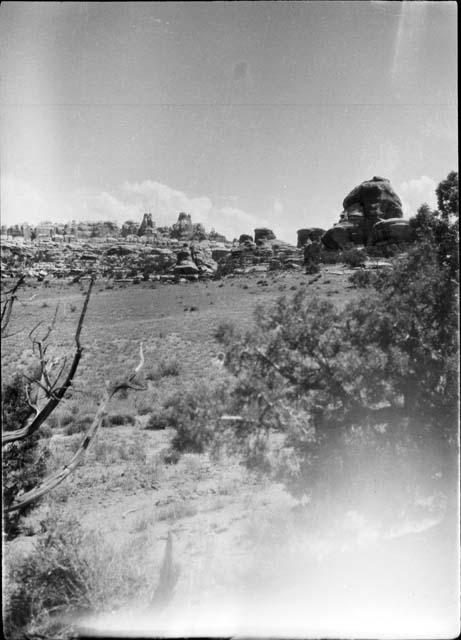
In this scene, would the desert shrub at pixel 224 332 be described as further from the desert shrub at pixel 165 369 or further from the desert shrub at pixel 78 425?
the desert shrub at pixel 78 425

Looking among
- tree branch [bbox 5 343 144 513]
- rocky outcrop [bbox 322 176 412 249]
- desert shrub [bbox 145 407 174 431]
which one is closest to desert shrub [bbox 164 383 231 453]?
tree branch [bbox 5 343 144 513]

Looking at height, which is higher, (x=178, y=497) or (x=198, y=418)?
(x=198, y=418)

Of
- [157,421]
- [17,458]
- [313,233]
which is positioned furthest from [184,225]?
[17,458]

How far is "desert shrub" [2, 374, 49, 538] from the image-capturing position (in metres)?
5.23

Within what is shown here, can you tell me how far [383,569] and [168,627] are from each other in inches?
91.2

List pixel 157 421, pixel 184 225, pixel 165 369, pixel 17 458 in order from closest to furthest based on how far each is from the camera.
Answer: pixel 17 458
pixel 157 421
pixel 165 369
pixel 184 225

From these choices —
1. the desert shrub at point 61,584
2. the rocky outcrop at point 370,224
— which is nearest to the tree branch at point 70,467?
the desert shrub at point 61,584

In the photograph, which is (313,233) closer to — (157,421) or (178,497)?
(157,421)

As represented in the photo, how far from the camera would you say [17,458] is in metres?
5.46

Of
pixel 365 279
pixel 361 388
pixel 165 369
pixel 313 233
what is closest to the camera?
pixel 361 388

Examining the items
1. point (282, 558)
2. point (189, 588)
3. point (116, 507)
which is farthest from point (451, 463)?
point (116, 507)

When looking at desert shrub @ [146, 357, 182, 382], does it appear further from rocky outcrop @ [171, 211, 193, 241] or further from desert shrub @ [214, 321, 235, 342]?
desert shrub @ [214, 321, 235, 342]

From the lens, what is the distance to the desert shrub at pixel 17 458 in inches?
206

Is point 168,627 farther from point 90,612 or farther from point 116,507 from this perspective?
point 116,507
